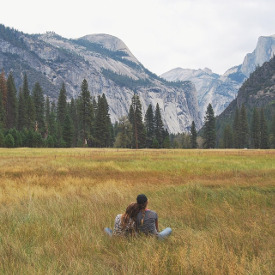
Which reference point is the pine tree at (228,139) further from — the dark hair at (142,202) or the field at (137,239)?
the dark hair at (142,202)

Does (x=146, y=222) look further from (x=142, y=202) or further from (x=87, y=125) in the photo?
(x=87, y=125)

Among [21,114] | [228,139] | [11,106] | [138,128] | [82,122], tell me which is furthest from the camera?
[228,139]

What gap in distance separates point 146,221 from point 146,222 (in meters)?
0.02

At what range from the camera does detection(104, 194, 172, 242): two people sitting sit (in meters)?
5.69

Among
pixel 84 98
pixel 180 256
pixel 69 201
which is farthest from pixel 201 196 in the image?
pixel 84 98

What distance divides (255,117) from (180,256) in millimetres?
99852

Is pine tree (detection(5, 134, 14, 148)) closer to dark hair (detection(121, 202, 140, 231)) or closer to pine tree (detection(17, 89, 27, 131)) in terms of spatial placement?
pine tree (detection(17, 89, 27, 131))

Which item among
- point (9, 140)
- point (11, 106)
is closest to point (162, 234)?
point (9, 140)

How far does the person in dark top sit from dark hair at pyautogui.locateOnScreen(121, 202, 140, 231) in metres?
0.09

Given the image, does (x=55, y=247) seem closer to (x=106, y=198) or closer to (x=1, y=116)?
(x=106, y=198)

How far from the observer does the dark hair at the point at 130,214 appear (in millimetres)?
5744

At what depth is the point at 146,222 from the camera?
5816 mm

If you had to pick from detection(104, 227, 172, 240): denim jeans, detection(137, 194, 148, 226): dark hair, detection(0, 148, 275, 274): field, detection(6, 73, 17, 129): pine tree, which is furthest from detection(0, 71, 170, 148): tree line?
detection(137, 194, 148, 226): dark hair

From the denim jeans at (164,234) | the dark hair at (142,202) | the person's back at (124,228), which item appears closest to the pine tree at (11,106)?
the person's back at (124,228)
